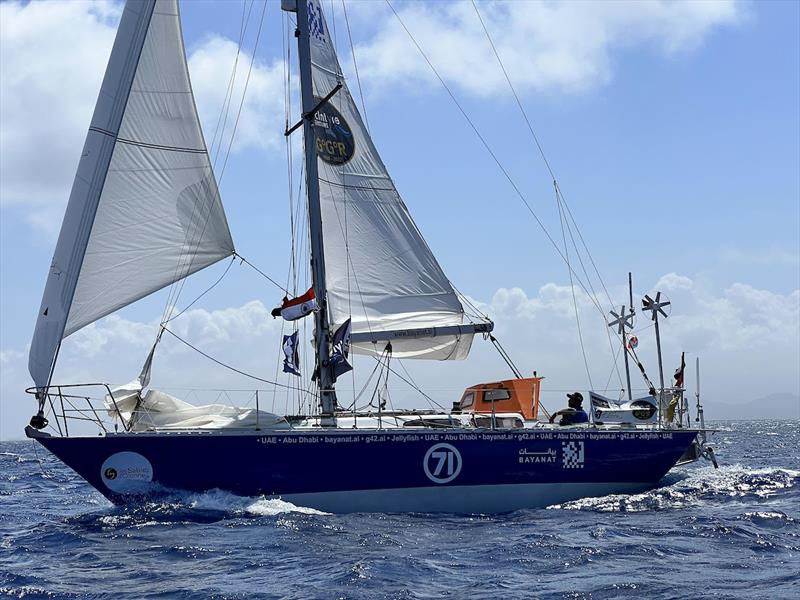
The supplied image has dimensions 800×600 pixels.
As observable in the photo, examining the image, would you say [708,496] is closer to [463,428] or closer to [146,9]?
[463,428]

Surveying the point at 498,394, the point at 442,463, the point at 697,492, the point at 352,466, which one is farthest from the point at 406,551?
the point at 697,492

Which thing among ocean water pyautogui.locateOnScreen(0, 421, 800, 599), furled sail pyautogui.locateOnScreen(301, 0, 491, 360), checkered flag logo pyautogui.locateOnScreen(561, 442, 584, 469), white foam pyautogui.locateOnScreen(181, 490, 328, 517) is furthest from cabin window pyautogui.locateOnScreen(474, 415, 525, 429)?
white foam pyautogui.locateOnScreen(181, 490, 328, 517)

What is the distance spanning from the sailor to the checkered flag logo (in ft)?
2.96

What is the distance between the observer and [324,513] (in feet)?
51.5

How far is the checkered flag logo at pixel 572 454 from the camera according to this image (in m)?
17.3

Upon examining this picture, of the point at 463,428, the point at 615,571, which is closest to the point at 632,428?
the point at 463,428

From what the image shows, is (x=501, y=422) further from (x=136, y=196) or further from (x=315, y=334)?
(x=136, y=196)

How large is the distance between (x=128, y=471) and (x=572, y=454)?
8.36 m

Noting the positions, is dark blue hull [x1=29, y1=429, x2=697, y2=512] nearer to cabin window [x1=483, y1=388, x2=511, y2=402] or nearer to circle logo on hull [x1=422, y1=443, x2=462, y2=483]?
circle logo on hull [x1=422, y1=443, x2=462, y2=483]

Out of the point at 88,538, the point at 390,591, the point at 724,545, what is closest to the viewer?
the point at 390,591

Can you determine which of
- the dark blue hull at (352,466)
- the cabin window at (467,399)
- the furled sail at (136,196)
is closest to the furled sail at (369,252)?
the cabin window at (467,399)

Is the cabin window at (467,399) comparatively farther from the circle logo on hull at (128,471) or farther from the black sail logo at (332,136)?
the circle logo on hull at (128,471)

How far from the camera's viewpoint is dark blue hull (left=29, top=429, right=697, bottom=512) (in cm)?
1548

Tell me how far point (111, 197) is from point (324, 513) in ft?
22.7
